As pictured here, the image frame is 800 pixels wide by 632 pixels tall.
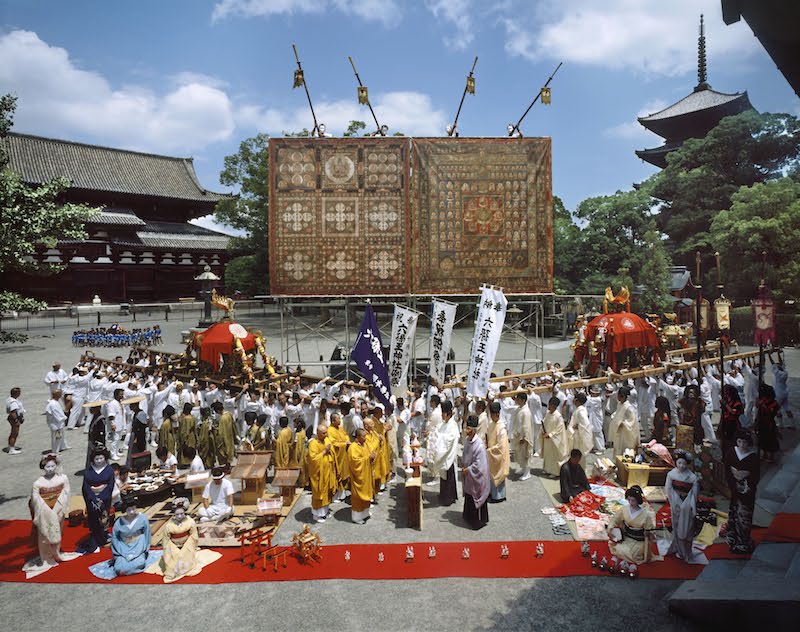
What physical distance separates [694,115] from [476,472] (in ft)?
150

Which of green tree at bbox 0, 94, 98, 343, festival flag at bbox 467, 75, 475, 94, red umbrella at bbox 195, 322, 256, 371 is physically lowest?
red umbrella at bbox 195, 322, 256, 371

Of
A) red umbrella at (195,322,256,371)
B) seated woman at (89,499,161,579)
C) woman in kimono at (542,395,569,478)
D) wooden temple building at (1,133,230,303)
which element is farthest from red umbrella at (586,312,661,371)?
wooden temple building at (1,133,230,303)

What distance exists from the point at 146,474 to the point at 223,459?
1.76 meters

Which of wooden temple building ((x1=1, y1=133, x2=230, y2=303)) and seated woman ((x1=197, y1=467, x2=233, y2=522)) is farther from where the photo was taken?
wooden temple building ((x1=1, y1=133, x2=230, y2=303))

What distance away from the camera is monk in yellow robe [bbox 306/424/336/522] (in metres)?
8.71

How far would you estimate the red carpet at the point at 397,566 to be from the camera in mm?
7047

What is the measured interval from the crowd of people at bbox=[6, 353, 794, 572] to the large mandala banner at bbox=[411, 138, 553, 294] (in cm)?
450

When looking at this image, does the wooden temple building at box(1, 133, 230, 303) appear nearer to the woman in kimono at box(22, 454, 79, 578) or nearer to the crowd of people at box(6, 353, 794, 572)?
the crowd of people at box(6, 353, 794, 572)

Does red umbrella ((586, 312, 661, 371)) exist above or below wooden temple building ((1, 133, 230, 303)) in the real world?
below

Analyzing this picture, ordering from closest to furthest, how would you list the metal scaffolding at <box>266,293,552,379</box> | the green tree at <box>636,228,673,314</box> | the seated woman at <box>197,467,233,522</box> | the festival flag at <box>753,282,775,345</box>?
the seated woman at <box>197,467,233,522</box>
the festival flag at <box>753,282,775,345</box>
the metal scaffolding at <box>266,293,552,379</box>
the green tree at <box>636,228,673,314</box>

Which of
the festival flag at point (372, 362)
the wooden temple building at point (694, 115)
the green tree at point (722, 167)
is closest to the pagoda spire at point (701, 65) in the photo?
the wooden temple building at point (694, 115)

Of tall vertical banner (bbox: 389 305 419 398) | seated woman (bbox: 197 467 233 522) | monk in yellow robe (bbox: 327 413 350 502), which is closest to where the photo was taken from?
seated woman (bbox: 197 467 233 522)

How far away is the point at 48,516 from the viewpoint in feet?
23.9

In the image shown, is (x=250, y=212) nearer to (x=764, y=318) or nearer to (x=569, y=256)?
(x=569, y=256)
